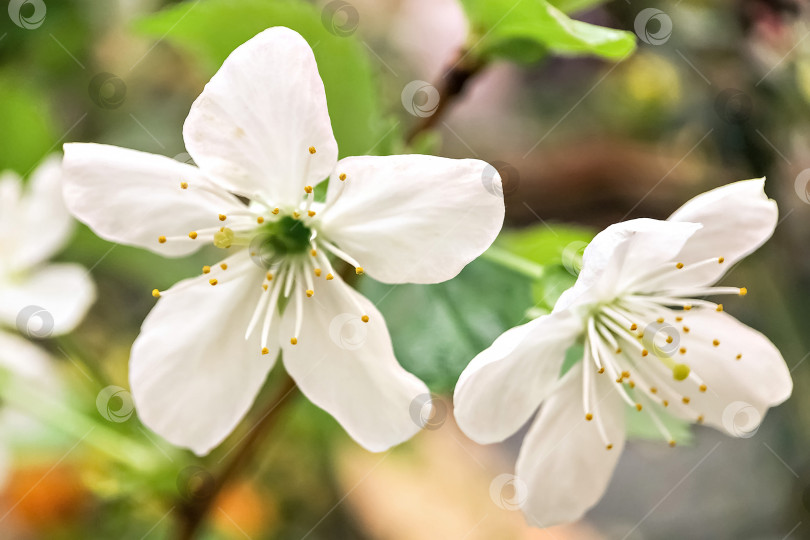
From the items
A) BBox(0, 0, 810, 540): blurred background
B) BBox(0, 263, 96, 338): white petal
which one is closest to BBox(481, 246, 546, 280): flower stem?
BBox(0, 0, 810, 540): blurred background

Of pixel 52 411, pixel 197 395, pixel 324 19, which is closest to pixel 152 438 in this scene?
pixel 52 411

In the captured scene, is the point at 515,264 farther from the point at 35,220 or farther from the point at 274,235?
the point at 35,220

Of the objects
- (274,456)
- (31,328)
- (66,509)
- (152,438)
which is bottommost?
(274,456)

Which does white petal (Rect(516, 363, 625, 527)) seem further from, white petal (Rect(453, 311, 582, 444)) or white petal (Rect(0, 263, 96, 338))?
white petal (Rect(0, 263, 96, 338))

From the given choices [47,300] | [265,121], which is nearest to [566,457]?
[265,121]

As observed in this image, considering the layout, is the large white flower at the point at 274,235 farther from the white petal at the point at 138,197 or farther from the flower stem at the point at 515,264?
the flower stem at the point at 515,264

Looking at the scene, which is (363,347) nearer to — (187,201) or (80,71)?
(187,201)
